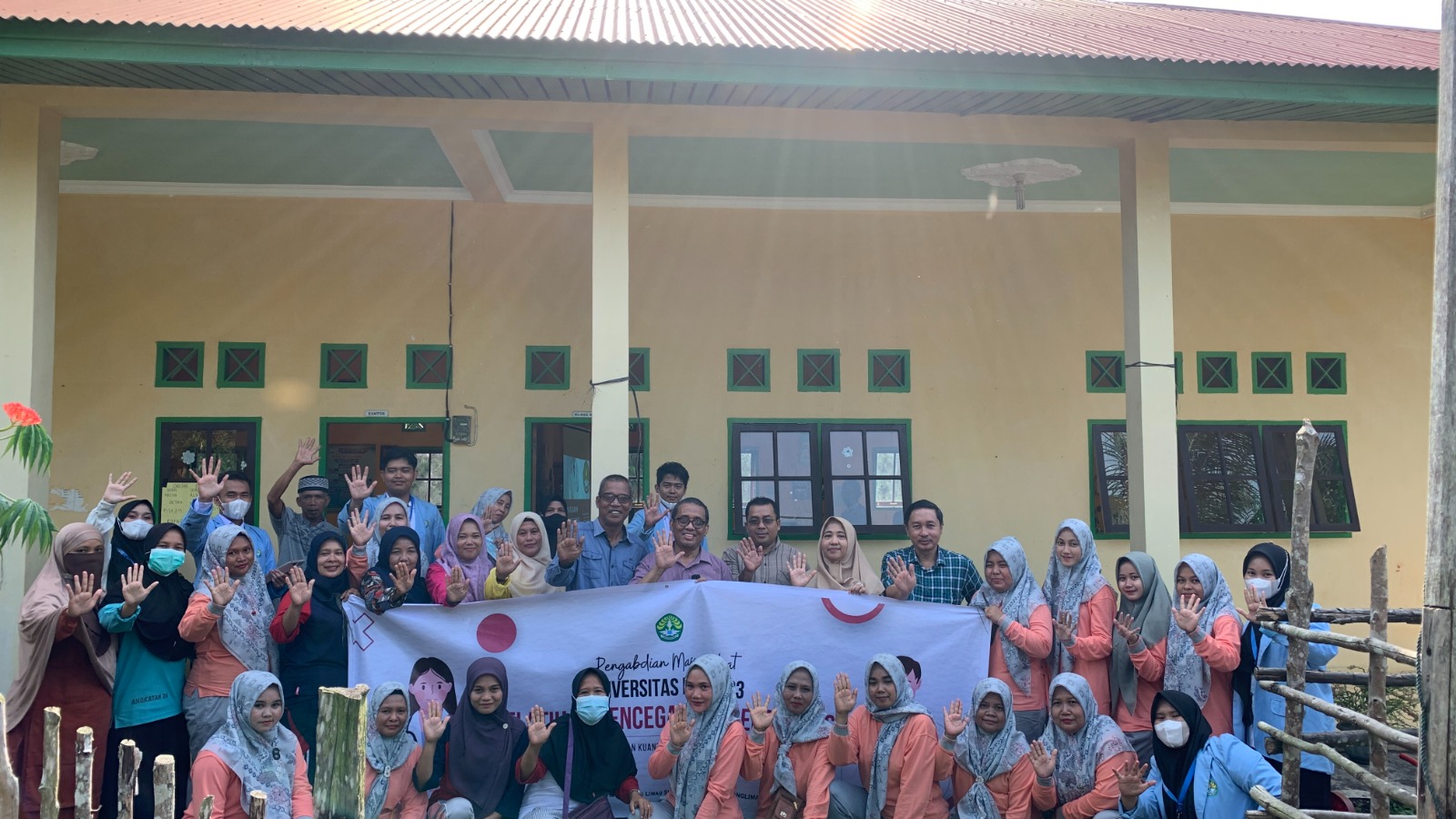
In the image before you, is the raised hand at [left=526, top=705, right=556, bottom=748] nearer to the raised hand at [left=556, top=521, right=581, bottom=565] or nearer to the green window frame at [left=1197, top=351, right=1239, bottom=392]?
the raised hand at [left=556, top=521, right=581, bottom=565]

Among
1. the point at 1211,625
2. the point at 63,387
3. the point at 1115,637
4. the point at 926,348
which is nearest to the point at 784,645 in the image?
the point at 1115,637

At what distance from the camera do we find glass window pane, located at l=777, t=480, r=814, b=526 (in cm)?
808

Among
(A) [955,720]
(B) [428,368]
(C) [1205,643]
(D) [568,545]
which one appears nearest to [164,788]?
(D) [568,545]

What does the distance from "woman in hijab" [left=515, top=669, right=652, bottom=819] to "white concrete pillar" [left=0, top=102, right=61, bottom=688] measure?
8.40 feet

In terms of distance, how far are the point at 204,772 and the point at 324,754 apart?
161cm

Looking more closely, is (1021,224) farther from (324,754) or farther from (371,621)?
(324,754)

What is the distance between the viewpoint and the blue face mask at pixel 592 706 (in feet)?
15.8

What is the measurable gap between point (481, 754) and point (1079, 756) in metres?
2.49

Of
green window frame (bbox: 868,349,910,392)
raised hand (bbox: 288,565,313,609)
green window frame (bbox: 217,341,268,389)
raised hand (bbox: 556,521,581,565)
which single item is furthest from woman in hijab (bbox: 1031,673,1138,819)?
green window frame (bbox: 217,341,268,389)

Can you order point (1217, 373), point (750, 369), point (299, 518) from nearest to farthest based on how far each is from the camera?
point (299, 518) → point (750, 369) → point (1217, 373)

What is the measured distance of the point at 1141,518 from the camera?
5949 mm

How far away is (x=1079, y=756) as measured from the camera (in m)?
4.71

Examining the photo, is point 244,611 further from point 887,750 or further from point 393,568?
point 887,750

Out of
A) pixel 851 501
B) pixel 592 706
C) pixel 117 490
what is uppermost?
pixel 117 490
